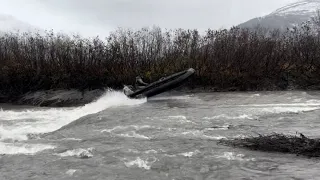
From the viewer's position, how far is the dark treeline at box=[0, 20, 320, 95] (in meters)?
29.2

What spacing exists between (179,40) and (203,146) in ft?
68.7

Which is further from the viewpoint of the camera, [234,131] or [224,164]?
[234,131]

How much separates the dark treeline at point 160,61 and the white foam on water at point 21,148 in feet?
56.3

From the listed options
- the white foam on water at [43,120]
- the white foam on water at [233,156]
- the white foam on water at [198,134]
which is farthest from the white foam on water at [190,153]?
the white foam on water at [43,120]

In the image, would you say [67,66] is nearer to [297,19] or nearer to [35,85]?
[35,85]

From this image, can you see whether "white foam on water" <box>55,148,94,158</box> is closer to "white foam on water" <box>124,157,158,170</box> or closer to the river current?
the river current

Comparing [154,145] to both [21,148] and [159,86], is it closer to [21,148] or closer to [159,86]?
[21,148]

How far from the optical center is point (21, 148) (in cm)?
1147

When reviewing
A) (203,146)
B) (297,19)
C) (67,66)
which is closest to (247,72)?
(67,66)

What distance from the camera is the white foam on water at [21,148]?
1112 cm

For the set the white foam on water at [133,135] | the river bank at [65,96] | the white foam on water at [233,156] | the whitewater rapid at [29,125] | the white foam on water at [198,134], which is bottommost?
the white foam on water at [233,156]

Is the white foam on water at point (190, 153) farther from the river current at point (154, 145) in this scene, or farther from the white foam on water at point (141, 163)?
the white foam on water at point (141, 163)

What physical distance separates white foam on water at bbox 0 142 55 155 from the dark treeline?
56.3ft

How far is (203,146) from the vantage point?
36.5ft
